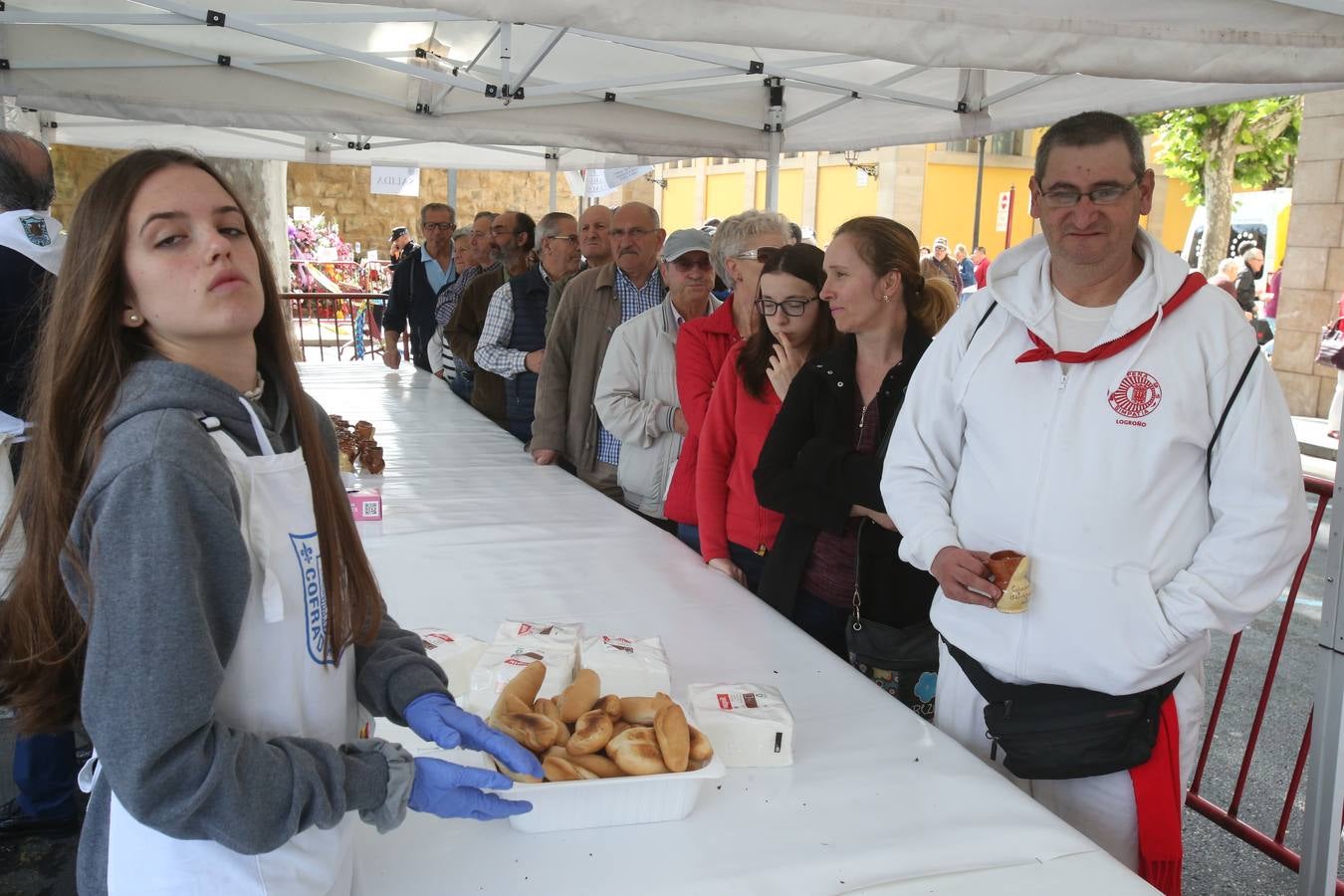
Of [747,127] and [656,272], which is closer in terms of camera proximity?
[656,272]

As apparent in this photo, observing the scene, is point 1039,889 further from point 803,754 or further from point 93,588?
point 93,588

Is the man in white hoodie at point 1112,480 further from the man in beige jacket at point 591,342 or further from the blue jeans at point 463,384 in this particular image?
the blue jeans at point 463,384

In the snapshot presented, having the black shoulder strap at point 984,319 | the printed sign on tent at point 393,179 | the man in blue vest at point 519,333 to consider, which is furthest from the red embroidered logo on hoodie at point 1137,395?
the printed sign on tent at point 393,179

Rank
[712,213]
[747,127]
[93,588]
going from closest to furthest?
[93,588]
[747,127]
[712,213]

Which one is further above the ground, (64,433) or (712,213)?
(712,213)

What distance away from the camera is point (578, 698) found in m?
1.41

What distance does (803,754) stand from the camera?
1.52 metres

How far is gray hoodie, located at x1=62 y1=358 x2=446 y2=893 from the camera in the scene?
838 millimetres

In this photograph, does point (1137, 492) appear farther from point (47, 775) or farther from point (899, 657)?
point (47, 775)

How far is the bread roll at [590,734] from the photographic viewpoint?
130 cm

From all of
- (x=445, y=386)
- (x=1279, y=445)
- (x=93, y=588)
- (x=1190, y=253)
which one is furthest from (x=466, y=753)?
(x=1190, y=253)

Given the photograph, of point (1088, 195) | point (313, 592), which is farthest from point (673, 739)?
point (1088, 195)

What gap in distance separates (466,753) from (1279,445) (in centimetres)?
130

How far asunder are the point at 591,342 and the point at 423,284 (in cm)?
306
